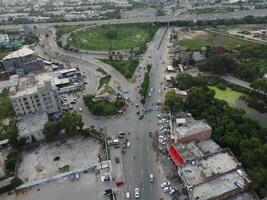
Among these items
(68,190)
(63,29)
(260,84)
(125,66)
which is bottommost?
(68,190)

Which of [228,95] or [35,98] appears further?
[228,95]

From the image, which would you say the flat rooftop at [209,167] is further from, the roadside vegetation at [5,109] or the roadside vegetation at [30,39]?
the roadside vegetation at [30,39]

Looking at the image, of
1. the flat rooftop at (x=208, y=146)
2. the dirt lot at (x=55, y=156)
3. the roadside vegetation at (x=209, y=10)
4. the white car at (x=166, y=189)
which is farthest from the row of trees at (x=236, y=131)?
the roadside vegetation at (x=209, y=10)

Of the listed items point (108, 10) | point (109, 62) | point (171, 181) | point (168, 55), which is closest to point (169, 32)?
point (168, 55)

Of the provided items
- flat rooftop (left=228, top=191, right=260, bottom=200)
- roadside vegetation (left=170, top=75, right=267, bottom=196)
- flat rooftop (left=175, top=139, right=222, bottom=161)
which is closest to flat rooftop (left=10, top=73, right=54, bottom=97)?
flat rooftop (left=175, top=139, right=222, bottom=161)

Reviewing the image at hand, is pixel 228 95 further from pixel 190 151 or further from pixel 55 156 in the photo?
pixel 55 156

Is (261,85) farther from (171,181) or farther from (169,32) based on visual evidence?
(169,32)

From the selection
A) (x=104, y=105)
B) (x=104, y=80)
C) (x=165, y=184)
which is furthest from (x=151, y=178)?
(x=104, y=80)
